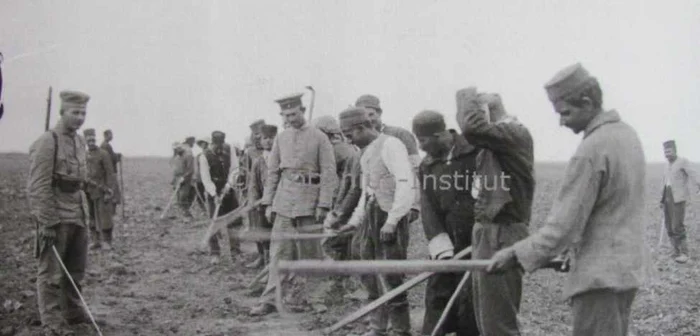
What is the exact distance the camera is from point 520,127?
3.71 m

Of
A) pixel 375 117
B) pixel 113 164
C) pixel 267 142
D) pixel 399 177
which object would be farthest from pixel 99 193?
pixel 399 177

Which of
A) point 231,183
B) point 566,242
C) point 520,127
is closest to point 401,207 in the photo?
point 520,127

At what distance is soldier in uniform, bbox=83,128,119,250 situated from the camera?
33.8ft

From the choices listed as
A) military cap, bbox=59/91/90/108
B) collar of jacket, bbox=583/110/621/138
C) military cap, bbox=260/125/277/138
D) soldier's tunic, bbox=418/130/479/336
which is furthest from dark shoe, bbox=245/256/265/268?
collar of jacket, bbox=583/110/621/138

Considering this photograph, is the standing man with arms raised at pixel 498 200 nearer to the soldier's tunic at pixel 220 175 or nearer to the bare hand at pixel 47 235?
the bare hand at pixel 47 235

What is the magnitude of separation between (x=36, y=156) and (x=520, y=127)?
3487 mm

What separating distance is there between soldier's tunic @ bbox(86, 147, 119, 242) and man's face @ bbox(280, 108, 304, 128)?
4964mm

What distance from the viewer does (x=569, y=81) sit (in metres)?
2.91

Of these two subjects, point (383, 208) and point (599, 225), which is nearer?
point (599, 225)

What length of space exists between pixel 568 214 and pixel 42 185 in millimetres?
3899

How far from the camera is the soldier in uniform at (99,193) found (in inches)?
405

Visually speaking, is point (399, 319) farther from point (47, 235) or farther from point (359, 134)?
point (47, 235)

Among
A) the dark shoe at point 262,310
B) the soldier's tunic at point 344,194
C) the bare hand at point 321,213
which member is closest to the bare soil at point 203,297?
the dark shoe at point 262,310

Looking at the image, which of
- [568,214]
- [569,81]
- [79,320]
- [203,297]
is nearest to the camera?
[568,214]
